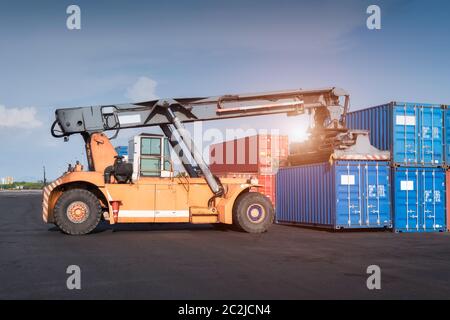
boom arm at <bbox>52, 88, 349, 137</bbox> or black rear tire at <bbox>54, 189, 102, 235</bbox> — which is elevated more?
boom arm at <bbox>52, 88, 349, 137</bbox>

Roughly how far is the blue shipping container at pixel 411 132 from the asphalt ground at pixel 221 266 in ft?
11.8

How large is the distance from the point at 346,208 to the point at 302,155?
11.4 feet

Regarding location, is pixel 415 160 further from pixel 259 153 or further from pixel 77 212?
pixel 77 212

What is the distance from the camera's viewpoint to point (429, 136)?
1875cm

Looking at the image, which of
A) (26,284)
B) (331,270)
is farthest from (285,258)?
(26,284)

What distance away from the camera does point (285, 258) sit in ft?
35.7

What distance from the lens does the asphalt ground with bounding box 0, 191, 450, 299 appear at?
7277mm

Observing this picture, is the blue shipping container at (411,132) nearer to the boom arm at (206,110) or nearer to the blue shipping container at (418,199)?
the blue shipping container at (418,199)

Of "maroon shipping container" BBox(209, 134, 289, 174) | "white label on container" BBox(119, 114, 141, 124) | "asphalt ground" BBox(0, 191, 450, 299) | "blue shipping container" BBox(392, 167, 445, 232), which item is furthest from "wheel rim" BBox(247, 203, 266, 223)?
"maroon shipping container" BBox(209, 134, 289, 174)

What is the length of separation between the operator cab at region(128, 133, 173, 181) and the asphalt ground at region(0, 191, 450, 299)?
2013mm

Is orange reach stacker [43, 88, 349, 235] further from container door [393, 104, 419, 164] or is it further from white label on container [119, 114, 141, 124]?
container door [393, 104, 419, 164]

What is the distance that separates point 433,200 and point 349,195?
3295 mm

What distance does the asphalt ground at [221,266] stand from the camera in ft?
23.9

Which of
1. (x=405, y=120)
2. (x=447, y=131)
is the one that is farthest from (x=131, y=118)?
(x=447, y=131)
